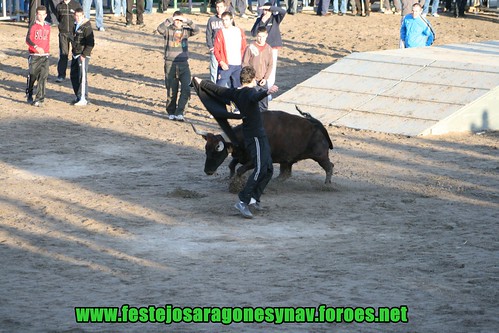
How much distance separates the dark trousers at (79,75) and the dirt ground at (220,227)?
1.16 ft

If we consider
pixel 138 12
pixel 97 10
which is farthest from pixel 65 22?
pixel 138 12

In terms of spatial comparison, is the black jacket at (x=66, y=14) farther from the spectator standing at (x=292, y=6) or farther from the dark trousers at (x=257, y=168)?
the spectator standing at (x=292, y=6)

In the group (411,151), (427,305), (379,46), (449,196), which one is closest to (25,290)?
(427,305)

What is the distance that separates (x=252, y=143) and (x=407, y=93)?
Answer: 284 inches

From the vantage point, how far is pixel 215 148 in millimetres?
12516

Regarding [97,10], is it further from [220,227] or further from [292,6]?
[220,227]

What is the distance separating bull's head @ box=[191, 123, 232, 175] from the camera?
12.5 metres

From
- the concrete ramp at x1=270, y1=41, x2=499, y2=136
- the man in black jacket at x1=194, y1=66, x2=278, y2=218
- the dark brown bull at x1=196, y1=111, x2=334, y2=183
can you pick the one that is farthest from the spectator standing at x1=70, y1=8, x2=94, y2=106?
the man in black jacket at x1=194, y1=66, x2=278, y2=218

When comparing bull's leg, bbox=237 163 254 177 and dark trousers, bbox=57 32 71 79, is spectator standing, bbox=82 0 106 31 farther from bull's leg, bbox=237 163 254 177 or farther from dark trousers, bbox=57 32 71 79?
bull's leg, bbox=237 163 254 177

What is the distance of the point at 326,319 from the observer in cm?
822

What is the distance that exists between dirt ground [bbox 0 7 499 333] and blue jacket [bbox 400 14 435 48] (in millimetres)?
4804

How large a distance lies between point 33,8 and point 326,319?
60.7ft

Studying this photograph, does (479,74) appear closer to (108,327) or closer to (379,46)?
(379,46)

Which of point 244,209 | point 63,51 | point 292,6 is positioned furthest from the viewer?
point 292,6
